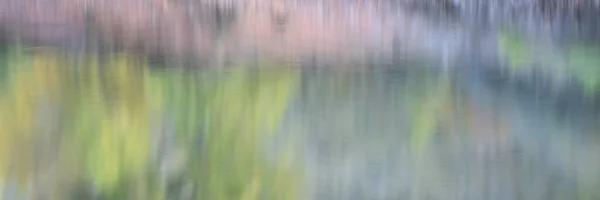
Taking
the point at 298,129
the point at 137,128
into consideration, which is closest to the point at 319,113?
the point at 298,129

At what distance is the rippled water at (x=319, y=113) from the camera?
647mm

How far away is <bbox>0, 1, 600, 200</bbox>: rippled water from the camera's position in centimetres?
65

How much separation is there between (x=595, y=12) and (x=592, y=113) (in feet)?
0.36

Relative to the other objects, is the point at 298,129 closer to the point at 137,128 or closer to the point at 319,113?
the point at 319,113

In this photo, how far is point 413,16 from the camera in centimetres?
70

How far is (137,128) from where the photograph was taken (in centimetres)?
66

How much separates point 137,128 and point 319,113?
0.58 feet

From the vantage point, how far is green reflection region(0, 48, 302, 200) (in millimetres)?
640

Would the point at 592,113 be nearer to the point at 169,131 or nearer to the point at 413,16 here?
the point at 413,16

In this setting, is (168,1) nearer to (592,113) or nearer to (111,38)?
(111,38)

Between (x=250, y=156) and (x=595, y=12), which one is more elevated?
(x=595, y=12)

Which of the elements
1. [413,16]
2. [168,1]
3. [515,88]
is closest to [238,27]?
[168,1]

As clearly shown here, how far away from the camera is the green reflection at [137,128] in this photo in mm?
640

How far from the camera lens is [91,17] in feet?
2.25
